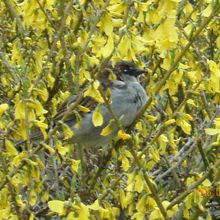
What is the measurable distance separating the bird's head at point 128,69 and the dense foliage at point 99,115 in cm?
11

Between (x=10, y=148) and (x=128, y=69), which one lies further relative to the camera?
(x=128, y=69)

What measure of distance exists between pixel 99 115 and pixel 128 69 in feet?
4.26

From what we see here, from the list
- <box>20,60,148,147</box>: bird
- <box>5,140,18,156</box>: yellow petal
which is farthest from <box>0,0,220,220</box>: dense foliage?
<box>20,60,148,147</box>: bird

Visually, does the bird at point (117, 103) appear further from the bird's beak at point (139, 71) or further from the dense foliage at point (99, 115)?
the dense foliage at point (99, 115)

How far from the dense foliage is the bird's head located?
105 mm

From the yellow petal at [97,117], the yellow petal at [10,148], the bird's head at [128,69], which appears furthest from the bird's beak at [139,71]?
the yellow petal at [10,148]

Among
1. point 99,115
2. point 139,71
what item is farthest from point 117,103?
point 99,115

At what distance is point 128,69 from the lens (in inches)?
151

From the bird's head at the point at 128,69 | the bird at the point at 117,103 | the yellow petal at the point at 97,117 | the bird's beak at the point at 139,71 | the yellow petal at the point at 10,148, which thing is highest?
the yellow petal at the point at 97,117

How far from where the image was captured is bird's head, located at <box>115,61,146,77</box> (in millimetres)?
3772

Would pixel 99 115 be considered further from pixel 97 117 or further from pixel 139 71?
pixel 139 71

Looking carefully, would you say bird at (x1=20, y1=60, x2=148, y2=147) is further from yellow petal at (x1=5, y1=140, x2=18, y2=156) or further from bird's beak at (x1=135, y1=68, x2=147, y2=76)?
yellow petal at (x1=5, y1=140, x2=18, y2=156)

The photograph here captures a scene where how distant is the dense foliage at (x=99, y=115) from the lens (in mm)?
2479

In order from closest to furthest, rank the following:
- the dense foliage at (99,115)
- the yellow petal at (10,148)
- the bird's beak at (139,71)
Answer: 1. the dense foliage at (99,115)
2. the yellow petal at (10,148)
3. the bird's beak at (139,71)
